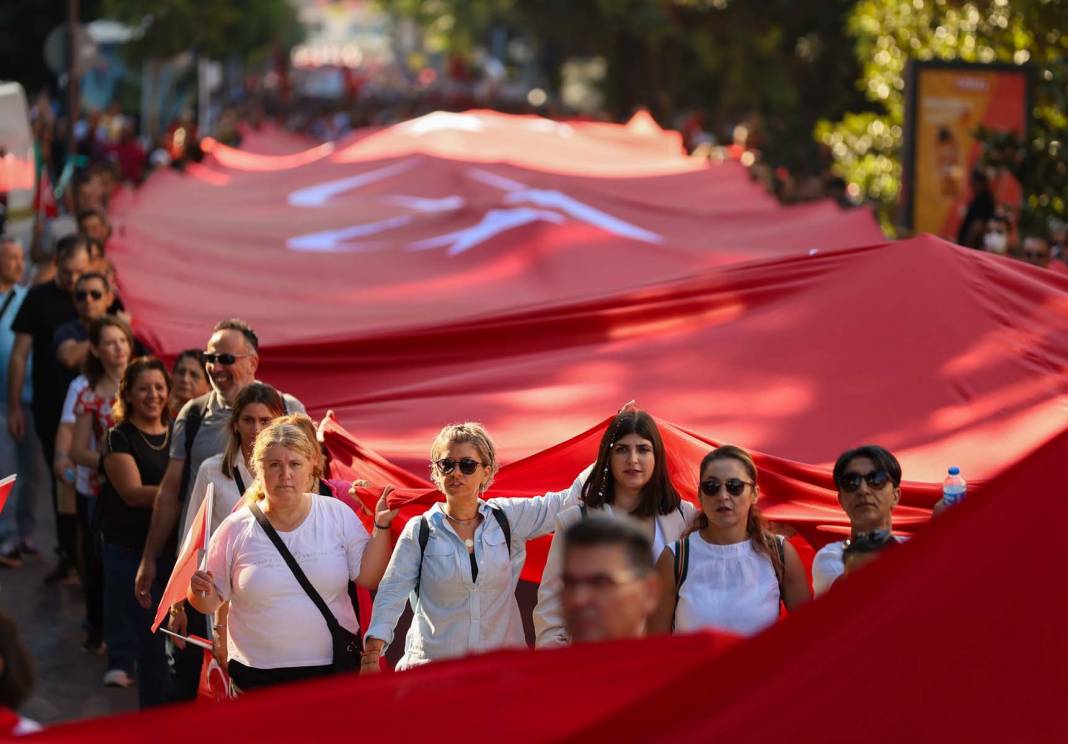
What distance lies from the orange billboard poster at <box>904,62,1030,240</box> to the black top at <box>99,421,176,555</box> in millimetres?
7899

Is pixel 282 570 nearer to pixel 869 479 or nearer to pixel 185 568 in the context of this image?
pixel 185 568

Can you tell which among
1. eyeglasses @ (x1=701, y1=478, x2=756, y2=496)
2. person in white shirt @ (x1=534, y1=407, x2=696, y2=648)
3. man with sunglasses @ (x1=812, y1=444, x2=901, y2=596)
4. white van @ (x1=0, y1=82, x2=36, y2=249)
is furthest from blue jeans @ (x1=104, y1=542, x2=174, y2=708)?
white van @ (x1=0, y1=82, x2=36, y2=249)

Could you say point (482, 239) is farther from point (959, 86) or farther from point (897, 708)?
point (897, 708)

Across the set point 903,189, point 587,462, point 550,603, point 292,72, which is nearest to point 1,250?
point 587,462

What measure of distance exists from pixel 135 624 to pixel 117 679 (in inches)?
31.6

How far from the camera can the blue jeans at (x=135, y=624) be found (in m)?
7.09

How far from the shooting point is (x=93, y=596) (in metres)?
8.41

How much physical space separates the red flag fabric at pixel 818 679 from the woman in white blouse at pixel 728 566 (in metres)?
1.43

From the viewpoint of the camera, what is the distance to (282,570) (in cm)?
574

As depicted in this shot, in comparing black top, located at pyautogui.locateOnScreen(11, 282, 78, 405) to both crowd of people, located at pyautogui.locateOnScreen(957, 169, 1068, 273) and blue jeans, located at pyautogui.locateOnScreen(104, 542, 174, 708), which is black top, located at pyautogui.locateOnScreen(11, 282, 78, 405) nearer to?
blue jeans, located at pyautogui.locateOnScreen(104, 542, 174, 708)

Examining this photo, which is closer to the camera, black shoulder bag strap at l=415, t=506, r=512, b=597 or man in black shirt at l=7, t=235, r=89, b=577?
black shoulder bag strap at l=415, t=506, r=512, b=597

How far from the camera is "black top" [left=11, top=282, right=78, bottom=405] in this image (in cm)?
930

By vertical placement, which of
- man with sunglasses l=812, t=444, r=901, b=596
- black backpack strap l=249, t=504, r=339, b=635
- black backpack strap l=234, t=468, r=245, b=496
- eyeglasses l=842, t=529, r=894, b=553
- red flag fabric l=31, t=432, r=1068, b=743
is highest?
red flag fabric l=31, t=432, r=1068, b=743

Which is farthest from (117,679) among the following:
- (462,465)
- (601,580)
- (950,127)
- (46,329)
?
(950,127)
